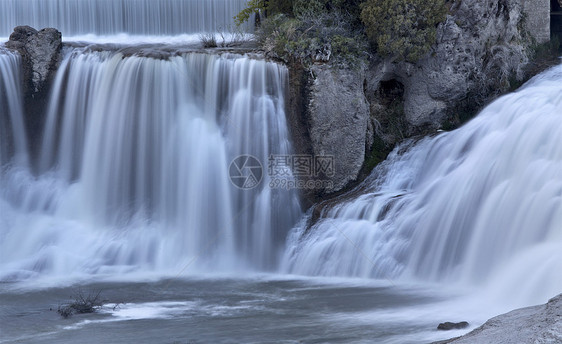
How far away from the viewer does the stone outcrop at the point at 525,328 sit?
5738 mm

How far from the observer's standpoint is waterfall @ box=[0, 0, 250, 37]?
1906cm

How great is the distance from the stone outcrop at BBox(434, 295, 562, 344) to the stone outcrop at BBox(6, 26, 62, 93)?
10854mm

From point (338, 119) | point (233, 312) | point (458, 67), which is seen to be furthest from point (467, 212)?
point (458, 67)

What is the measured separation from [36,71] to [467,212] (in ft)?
30.0

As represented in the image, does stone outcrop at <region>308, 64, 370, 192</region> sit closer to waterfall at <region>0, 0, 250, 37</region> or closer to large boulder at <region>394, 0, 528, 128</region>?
large boulder at <region>394, 0, 528, 128</region>

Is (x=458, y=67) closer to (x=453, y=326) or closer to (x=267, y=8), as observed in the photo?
(x=267, y=8)

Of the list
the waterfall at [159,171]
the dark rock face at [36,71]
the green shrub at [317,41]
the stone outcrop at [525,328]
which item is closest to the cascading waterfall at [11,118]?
the dark rock face at [36,71]

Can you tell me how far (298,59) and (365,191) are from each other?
2.90 m

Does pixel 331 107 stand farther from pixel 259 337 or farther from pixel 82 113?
pixel 259 337

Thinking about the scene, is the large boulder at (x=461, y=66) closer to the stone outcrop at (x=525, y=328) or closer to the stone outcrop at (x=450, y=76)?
the stone outcrop at (x=450, y=76)

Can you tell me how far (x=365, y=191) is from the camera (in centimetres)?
1444

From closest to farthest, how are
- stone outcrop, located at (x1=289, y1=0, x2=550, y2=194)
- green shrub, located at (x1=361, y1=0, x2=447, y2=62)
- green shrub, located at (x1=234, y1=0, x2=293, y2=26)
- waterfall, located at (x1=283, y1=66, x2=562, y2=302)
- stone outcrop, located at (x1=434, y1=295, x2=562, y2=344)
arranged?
1. stone outcrop, located at (x1=434, y1=295, x2=562, y2=344)
2. waterfall, located at (x1=283, y1=66, x2=562, y2=302)
3. green shrub, located at (x1=361, y1=0, x2=447, y2=62)
4. stone outcrop, located at (x1=289, y1=0, x2=550, y2=194)
5. green shrub, located at (x1=234, y1=0, x2=293, y2=26)

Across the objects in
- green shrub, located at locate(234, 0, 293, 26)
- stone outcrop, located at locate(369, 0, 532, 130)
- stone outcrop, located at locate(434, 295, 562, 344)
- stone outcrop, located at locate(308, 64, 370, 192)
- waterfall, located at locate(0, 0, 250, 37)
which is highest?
waterfall, located at locate(0, 0, 250, 37)

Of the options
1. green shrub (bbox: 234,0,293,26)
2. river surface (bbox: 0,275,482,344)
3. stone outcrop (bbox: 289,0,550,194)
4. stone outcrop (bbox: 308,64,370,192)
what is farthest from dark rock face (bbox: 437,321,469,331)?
green shrub (bbox: 234,0,293,26)
